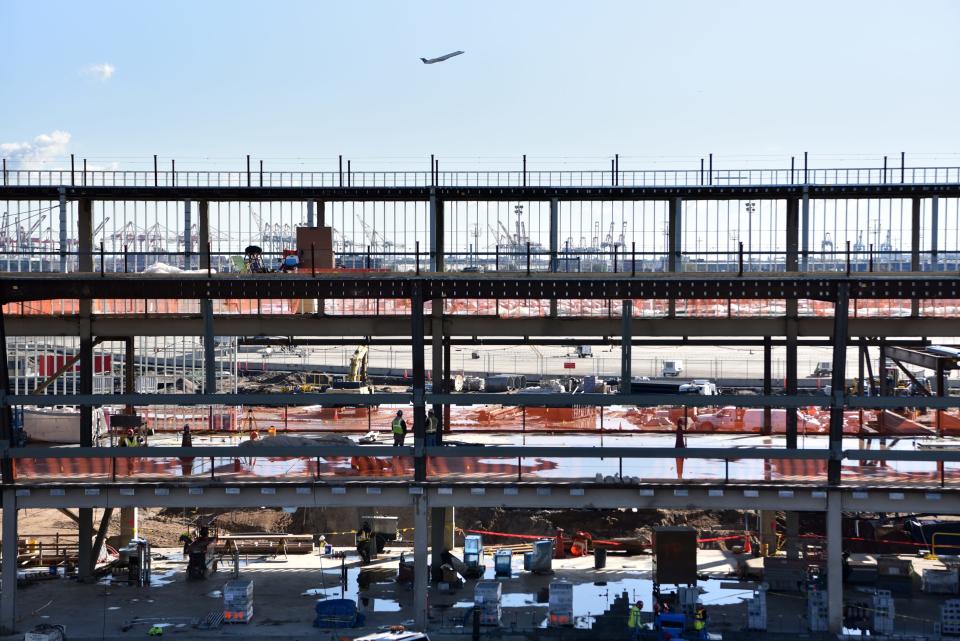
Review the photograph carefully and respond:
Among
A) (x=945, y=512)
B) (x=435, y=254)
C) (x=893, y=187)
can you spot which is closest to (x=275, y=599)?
(x=435, y=254)

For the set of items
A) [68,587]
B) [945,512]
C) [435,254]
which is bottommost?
[68,587]

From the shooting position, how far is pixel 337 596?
30328 millimetres

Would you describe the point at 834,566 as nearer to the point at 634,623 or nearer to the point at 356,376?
the point at 634,623

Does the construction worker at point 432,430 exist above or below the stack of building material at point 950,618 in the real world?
above

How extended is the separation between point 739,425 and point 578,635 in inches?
483

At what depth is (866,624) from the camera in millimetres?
27453

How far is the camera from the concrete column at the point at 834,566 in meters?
27.3

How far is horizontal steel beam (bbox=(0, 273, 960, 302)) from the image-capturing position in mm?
27734

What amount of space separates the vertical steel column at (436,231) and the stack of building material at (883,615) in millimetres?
16542

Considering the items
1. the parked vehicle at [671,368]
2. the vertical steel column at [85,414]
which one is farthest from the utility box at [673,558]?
the parked vehicle at [671,368]

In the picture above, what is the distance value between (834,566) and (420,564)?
10374 millimetres

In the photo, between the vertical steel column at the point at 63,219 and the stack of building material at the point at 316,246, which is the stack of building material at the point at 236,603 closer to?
the stack of building material at the point at 316,246

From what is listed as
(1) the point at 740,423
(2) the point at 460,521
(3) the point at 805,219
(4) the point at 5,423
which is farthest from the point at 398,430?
(2) the point at 460,521

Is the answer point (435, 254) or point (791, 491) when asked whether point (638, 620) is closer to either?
point (791, 491)
